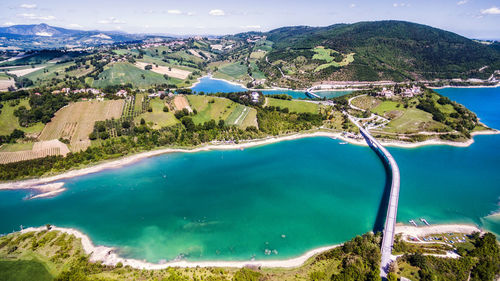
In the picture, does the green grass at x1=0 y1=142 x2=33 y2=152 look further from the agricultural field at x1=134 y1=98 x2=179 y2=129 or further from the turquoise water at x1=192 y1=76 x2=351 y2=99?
the turquoise water at x1=192 y1=76 x2=351 y2=99

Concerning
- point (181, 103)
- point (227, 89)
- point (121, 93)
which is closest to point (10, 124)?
point (121, 93)

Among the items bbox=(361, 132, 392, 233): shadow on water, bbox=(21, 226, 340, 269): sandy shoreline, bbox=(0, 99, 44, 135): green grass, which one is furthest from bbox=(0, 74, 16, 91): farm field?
bbox=(361, 132, 392, 233): shadow on water

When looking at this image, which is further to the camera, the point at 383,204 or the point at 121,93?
the point at 121,93

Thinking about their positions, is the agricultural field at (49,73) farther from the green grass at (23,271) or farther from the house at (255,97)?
the green grass at (23,271)

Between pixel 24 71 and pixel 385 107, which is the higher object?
pixel 385 107

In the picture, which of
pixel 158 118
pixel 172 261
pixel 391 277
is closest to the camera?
pixel 391 277

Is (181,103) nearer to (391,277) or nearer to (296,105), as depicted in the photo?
(296,105)

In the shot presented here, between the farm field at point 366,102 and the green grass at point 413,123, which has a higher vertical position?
the farm field at point 366,102

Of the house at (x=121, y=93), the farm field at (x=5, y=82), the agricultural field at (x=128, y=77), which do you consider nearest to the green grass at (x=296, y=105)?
the house at (x=121, y=93)
